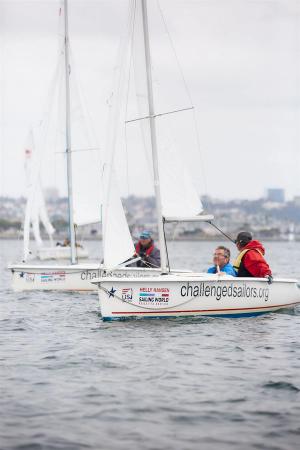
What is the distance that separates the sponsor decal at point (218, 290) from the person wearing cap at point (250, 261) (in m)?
0.36

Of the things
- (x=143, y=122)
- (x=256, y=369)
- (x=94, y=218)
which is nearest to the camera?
(x=256, y=369)

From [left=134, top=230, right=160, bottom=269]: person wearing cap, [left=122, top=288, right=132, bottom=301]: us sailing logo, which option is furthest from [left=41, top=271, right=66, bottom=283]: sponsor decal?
[left=122, top=288, right=132, bottom=301]: us sailing logo

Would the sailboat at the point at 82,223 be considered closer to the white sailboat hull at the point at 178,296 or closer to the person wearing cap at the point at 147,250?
the person wearing cap at the point at 147,250

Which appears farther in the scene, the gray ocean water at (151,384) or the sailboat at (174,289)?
the sailboat at (174,289)

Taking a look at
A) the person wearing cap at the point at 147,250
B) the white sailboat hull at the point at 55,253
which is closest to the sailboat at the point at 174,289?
the person wearing cap at the point at 147,250

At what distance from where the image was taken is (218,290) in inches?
585

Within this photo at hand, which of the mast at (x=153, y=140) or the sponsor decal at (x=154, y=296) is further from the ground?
the mast at (x=153, y=140)

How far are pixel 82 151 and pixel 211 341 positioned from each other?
13.4m

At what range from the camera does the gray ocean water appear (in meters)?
7.74

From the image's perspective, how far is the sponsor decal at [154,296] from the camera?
574 inches

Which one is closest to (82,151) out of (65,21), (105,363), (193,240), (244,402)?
(65,21)

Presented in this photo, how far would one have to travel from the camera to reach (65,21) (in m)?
24.5

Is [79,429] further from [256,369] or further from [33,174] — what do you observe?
→ [33,174]

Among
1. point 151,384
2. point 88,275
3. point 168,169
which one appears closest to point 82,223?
point 88,275
